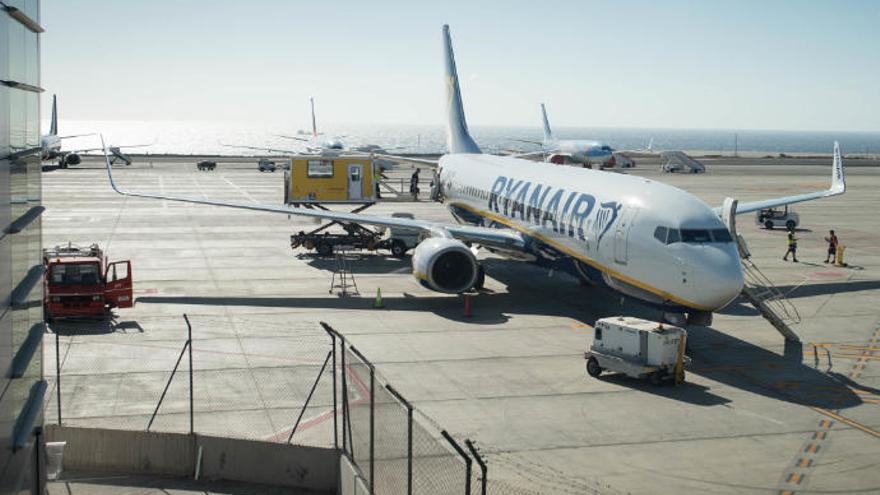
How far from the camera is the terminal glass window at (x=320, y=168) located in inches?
1890

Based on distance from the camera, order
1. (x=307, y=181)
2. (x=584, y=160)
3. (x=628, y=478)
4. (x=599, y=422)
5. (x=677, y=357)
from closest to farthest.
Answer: (x=628, y=478), (x=599, y=422), (x=677, y=357), (x=307, y=181), (x=584, y=160)

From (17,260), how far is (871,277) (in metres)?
39.2

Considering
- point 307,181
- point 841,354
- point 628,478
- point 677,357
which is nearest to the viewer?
point 628,478

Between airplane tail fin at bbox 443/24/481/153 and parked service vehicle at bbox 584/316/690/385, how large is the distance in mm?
27461

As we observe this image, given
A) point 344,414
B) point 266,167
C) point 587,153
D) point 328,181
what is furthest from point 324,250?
point 587,153

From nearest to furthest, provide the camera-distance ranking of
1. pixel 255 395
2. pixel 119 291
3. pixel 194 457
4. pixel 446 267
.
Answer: pixel 194 457 → pixel 255 395 → pixel 119 291 → pixel 446 267

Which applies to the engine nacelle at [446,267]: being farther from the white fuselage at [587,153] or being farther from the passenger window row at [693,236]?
the white fuselage at [587,153]

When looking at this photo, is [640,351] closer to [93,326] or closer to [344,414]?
[344,414]

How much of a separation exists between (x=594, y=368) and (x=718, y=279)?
13.1ft

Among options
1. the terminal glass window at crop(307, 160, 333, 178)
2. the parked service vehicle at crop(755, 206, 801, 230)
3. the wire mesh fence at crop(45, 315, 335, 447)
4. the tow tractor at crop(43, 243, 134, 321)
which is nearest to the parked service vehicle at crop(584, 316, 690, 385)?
the wire mesh fence at crop(45, 315, 335, 447)

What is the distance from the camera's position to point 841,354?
88.9 feet

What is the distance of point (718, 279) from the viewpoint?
24188mm

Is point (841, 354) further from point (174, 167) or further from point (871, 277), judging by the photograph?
point (174, 167)

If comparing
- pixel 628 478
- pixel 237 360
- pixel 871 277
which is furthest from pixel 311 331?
pixel 871 277
